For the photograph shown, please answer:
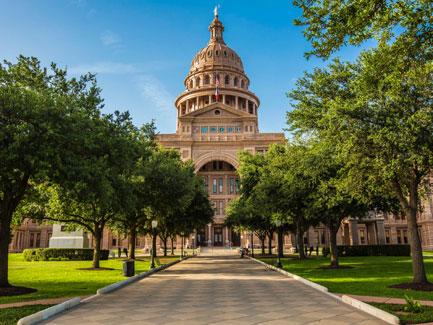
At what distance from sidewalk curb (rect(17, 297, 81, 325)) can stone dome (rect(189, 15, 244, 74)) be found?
95008 mm

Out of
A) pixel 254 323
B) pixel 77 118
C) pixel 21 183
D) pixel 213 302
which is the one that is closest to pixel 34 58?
pixel 77 118

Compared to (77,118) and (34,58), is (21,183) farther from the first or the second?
(34,58)

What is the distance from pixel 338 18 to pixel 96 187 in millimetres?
10375

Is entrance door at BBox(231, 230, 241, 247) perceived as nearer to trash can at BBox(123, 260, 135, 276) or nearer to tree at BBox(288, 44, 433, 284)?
trash can at BBox(123, 260, 135, 276)

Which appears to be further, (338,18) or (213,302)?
(213,302)

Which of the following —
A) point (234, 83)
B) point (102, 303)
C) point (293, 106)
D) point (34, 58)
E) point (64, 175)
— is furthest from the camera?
point (234, 83)

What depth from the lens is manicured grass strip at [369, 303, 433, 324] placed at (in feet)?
27.3

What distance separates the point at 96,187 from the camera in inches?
577

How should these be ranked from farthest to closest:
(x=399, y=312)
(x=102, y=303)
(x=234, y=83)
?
(x=234, y=83) < (x=102, y=303) < (x=399, y=312)

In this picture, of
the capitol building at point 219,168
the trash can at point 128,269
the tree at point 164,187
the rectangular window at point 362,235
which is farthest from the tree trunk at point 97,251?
the rectangular window at point 362,235

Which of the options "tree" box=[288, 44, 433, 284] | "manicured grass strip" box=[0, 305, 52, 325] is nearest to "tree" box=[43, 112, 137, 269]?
"manicured grass strip" box=[0, 305, 52, 325]

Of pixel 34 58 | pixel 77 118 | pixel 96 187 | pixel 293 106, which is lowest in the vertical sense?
pixel 96 187

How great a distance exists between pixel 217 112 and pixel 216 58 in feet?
87.2

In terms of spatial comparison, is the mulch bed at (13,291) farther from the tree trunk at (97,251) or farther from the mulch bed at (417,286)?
the mulch bed at (417,286)
